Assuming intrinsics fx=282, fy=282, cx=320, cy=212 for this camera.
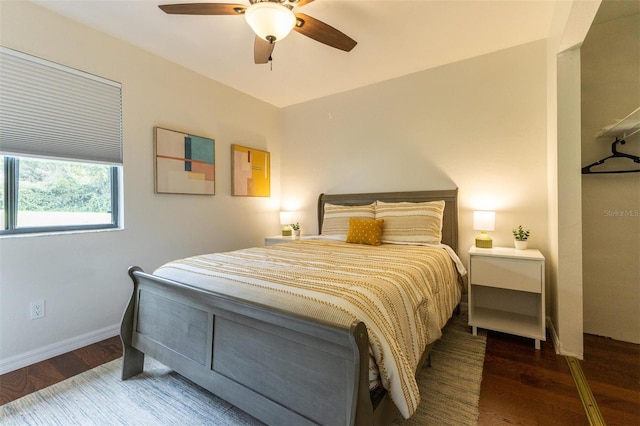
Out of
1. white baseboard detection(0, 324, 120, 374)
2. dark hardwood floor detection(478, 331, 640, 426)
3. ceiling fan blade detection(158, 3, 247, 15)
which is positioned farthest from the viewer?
white baseboard detection(0, 324, 120, 374)

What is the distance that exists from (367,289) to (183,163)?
8.26ft

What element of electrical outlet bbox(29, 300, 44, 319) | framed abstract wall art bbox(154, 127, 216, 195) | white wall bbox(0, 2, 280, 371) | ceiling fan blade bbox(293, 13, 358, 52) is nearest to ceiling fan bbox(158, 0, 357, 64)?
ceiling fan blade bbox(293, 13, 358, 52)

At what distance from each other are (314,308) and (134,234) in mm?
2236

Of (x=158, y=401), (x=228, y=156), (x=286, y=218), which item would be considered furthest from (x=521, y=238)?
(x=228, y=156)

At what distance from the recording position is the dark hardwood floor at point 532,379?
1.48 metres

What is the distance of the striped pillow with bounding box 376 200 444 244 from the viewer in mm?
2682

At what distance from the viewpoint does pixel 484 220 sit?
2574 mm

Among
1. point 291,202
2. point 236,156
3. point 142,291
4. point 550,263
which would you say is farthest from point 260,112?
point 550,263

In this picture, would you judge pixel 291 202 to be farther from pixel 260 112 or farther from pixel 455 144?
pixel 455 144

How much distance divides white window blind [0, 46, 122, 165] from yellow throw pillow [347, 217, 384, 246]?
7.44 feet

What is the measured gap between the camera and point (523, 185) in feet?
8.65

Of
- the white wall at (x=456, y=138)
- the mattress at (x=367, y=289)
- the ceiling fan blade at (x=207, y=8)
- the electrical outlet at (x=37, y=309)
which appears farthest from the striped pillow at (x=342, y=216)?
the electrical outlet at (x=37, y=309)

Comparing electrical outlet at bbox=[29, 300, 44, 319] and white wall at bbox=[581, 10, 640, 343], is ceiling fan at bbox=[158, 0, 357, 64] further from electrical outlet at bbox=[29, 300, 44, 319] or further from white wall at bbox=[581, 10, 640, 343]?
electrical outlet at bbox=[29, 300, 44, 319]

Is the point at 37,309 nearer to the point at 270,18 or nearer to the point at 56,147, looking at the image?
the point at 56,147
